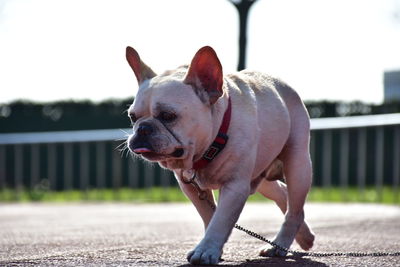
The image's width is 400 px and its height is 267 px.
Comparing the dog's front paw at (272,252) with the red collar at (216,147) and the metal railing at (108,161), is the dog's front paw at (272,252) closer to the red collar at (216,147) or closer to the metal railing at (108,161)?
the red collar at (216,147)

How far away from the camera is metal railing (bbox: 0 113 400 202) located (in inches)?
383

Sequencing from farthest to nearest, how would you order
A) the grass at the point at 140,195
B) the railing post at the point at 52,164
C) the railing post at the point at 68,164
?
the railing post at the point at 52,164 < the railing post at the point at 68,164 < the grass at the point at 140,195

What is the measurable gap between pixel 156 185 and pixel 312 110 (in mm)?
2607

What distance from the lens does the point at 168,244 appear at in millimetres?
3809

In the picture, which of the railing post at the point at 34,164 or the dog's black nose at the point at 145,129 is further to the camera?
the railing post at the point at 34,164

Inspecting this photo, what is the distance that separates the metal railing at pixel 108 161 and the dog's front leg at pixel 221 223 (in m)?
5.66

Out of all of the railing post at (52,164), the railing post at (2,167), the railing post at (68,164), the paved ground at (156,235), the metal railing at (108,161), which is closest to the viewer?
the paved ground at (156,235)

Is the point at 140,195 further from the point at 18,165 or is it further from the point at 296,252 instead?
the point at 296,252

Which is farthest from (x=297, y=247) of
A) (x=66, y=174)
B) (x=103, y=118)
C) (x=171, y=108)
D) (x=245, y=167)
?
(x=103, y=118)

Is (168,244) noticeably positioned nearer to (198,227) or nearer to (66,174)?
(198,227)

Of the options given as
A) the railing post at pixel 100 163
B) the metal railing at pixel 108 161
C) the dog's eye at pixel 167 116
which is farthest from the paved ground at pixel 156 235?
the railing post at pixel 100 163

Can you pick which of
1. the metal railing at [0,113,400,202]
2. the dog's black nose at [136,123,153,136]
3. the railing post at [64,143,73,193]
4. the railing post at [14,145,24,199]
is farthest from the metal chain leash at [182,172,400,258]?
the railing post at [14,145,24,199]

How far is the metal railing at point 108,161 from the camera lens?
973cm

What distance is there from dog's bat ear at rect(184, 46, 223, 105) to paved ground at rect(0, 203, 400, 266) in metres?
0.66
